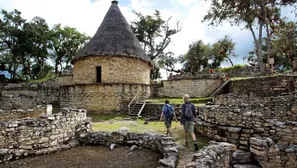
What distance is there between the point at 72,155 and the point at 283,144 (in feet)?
20.6

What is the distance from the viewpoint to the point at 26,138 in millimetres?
6301

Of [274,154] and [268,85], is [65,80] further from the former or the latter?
[274,154]

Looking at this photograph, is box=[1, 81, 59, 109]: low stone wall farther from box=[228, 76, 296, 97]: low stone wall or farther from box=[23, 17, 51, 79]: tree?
box=[228, 76, 296, 97]: low stone wall

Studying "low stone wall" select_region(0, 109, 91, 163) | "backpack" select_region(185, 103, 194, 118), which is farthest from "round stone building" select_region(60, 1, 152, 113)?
"backpack" select_region(185, 103, 194, 118)

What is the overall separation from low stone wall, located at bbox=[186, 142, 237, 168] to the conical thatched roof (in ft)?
41.3

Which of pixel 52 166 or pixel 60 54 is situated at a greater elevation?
pixel 60 54

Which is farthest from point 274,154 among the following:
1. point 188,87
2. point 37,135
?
point 188,87

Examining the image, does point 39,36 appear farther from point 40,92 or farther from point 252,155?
point 252,155

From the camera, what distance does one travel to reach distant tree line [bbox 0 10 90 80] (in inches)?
1208

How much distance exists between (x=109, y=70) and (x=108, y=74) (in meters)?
0.35

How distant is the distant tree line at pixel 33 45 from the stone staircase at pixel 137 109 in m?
25.0

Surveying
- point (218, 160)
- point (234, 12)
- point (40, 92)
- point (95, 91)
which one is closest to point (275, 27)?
point (234, 12)

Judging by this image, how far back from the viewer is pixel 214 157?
432 cm

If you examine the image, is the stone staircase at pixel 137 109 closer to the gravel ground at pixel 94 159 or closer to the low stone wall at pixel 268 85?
the gravel ground at pixel 94 159
